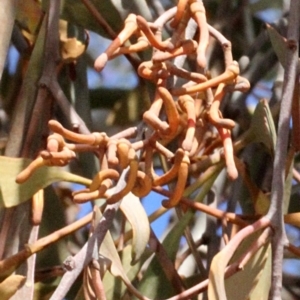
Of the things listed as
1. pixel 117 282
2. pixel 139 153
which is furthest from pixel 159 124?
pixel 117 282

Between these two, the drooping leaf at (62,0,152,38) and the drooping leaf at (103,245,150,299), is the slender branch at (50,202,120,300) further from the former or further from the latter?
the drooping leaf at (62,0,152,38)

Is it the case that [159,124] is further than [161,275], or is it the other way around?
[161,275]

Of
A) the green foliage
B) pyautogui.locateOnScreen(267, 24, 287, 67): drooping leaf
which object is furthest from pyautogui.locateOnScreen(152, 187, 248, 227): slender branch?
pyautogui.locateOnScreen(267, 24, 287, 67): drooping leaf

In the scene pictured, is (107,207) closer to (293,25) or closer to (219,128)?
(219,128)

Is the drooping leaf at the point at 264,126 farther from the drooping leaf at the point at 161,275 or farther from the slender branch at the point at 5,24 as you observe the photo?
the slender branch at the point at 5,24

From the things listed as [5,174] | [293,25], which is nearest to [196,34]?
[293,25]

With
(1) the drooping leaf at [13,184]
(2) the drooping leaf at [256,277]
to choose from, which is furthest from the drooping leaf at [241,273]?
(1) the drooping leaf at [13,184]

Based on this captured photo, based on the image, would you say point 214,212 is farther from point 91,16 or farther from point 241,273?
point 91,16
